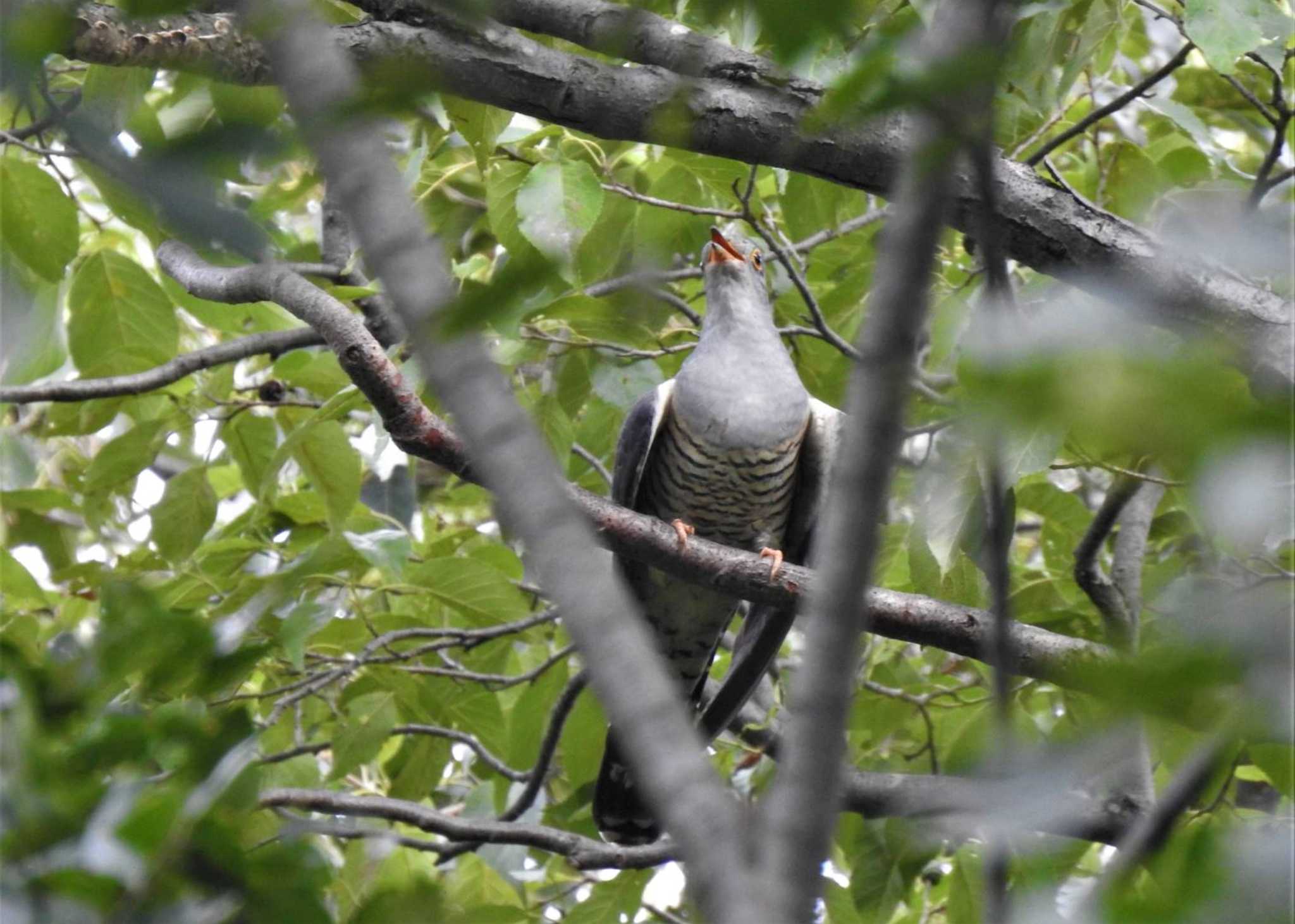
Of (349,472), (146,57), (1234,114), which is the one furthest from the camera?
(1234,114)

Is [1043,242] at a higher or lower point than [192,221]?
higher

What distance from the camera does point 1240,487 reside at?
2.30 feet

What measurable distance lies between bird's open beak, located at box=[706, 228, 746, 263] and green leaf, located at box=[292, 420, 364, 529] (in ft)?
4.70

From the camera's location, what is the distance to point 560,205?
2.73 meters

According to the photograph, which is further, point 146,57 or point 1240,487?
point 146,57

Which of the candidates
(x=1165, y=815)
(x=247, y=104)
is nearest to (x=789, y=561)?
(x=247, y=104)

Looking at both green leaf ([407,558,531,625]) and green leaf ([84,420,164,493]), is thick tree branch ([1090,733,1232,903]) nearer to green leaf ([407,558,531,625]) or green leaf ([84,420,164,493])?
green leaf ([407,558,531,625])

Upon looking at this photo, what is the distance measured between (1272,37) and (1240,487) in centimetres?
217

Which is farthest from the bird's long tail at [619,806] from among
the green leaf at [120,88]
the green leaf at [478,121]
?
the green leaf at [120,88]

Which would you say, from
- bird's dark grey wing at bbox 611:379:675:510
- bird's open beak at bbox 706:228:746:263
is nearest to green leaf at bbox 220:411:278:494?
bird's dark grey wing at bbox 611:379:675:510

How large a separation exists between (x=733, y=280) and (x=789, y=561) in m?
0.92

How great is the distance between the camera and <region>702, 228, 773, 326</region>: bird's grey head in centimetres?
400

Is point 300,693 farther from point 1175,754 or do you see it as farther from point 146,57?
point 1175,754

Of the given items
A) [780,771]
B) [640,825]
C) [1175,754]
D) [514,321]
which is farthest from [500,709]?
[780,771]
